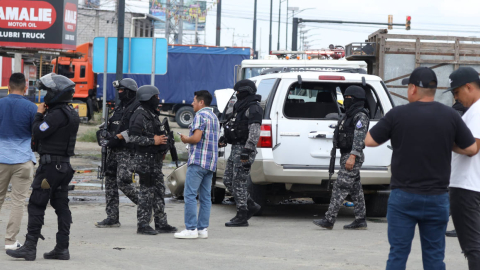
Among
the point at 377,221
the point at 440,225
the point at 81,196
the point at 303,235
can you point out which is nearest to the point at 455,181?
the point at 440,225

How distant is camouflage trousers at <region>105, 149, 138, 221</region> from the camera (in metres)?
8.07

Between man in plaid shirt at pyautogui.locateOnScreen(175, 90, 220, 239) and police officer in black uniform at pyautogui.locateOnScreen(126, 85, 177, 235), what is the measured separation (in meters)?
0.42

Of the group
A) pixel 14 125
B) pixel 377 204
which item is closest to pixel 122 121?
pixel 14 125

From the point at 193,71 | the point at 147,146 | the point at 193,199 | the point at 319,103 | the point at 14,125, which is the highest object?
the point at 193,71

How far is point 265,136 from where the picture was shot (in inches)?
342

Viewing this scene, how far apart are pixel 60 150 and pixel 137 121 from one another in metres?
1.51

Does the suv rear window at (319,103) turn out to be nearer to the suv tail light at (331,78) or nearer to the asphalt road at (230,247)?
the suv tail light at (331,78)

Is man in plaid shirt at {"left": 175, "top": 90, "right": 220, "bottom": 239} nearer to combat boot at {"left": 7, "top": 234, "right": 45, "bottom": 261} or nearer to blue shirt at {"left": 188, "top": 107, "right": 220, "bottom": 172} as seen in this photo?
blue shirt at {"left": 188, "top": 107, "right": 220, "bottom": 172}

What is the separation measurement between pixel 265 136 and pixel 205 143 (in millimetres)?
1230

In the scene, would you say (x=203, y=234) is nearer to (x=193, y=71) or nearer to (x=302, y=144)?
(x=302, y=144)

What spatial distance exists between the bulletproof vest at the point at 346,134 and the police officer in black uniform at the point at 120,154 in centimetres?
239

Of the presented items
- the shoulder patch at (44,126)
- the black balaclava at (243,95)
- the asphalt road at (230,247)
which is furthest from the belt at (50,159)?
the black balaclava at (243,95)

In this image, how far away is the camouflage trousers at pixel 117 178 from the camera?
318 inches

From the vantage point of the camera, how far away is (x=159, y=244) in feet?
24.0
